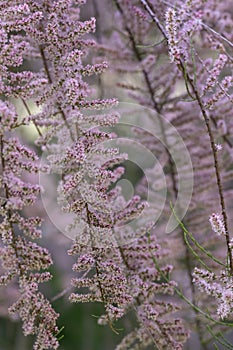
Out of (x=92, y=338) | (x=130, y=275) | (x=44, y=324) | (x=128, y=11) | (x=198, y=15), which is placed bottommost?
(x=44, y=324)

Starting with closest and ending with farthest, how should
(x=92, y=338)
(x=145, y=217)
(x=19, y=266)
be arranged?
(x=19, y=266) → (x=145, y=217) → (x=92, y=338)

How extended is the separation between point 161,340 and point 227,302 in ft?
0.57

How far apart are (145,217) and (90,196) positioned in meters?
0.30

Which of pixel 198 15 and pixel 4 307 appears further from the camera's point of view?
pixel 4 307

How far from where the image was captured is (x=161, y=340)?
2.48 feet

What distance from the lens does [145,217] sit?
2.94 feet

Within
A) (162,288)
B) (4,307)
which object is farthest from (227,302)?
(4,307)

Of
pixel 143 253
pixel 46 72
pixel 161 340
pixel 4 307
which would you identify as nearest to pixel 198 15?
pixel 46 72

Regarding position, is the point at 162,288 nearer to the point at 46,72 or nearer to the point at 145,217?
the point at 145,217

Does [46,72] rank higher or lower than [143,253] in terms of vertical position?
higher

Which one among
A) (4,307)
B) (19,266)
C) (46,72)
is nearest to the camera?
(19,266)

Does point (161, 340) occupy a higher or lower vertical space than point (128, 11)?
lower

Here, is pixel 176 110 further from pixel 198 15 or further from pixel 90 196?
pixel 90 196

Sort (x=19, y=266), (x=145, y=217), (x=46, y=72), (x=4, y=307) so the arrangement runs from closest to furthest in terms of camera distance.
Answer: (x=19, y=266)
(x=46, y=72)
(x=145, y=217)
(x=4, y=307)
